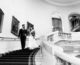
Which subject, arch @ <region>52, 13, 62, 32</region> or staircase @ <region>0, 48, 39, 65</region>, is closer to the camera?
staircase @ <region>0, 48, 39, 65</region>

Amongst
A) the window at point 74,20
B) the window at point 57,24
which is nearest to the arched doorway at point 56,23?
the window at point 57,24

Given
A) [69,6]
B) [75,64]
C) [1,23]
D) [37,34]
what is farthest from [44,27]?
[75,64]

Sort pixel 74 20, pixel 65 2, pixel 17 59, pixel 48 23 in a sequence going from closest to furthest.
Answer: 1. pixel 17 59
2. pixel 48 23
3. pixel 65 2
4. pixel 74 20

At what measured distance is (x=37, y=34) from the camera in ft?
31.0

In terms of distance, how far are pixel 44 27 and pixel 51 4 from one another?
Answer: 9.96ft

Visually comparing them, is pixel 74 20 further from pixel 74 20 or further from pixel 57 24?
pixel 57 24

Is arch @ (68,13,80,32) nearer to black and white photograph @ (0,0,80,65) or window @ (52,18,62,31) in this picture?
black and white photograph @ (0,0,80,65)

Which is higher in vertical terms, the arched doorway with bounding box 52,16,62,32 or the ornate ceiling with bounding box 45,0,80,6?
the ornate ceiling with bounding box 45,0,80,6

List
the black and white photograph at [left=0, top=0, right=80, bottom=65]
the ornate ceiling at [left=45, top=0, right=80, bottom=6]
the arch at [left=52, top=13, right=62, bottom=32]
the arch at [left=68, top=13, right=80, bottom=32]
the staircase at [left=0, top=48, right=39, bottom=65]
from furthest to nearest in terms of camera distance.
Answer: the arch at [left=68, top=13, right=80, bottom=32] → the ornate ceiling at [left=45, top=0, right=80, bottom=6] → the arch at [left=52, top=13, right=62, bottom=32] → the black and white photograph at [left=0, top=0, right=80, bottom=65] → the staircase at [left=0, top=48, right=39, bottom=65]

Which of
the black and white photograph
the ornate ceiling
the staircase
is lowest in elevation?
the staircase

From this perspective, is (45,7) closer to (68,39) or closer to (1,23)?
(68,39)

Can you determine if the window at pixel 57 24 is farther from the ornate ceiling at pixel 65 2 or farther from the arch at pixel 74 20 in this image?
the arch at pixel 74 20

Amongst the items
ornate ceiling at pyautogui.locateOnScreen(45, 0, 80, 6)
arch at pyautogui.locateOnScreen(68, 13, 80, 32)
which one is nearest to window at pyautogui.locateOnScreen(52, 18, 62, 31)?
ornate ceiling at pyautogui.locateOnScreen(45, 0, 80, 6)

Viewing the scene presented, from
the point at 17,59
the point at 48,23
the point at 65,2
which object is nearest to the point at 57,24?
the point at 48,23
